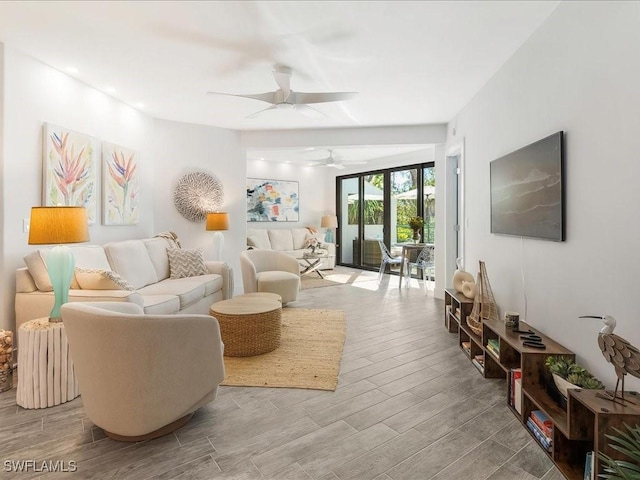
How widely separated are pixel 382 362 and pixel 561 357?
4.64 feet

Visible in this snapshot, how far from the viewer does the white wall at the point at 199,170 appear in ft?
18.3

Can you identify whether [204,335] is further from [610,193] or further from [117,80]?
[117,80]

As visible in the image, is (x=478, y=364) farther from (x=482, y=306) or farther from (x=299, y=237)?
(x=299, y=237)

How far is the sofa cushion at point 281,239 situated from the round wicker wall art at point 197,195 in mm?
2516

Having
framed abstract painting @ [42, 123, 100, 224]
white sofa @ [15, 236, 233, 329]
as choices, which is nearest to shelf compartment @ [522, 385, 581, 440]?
white sofa @ [15, 236, 233, 329]

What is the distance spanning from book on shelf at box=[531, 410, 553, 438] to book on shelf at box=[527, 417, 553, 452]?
22mm

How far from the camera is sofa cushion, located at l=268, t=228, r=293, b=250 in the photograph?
852cm

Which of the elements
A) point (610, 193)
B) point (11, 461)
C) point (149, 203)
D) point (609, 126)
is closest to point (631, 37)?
point (609, 126)

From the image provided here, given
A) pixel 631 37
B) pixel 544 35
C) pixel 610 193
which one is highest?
pixel 544 35

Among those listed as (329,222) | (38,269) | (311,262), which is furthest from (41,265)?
(329,222)

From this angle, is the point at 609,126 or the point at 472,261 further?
the point at 472,261

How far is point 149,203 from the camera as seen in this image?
540 centimetres

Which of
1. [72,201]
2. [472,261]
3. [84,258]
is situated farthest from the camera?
[472,261]

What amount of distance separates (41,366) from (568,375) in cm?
327
